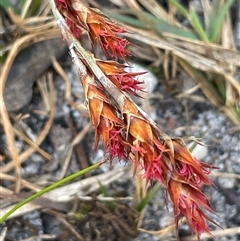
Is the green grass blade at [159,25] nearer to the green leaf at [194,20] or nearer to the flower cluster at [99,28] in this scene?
the green leaf at [194,20]

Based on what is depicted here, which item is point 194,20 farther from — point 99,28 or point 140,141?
point 140,141

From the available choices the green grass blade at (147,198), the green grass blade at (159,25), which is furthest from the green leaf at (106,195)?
the green grass blade at (159,25)

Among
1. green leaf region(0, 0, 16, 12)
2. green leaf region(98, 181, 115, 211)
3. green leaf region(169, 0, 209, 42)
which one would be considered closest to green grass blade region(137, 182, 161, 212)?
green leaf region(98, 181, 115, 211)

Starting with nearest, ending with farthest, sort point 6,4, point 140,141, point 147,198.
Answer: point 140,141 → point 147,198 → point 6,4

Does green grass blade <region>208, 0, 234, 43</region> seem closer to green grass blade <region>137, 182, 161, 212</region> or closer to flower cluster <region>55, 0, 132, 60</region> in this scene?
green grass blade <region>137, 182, 161, 212</region>

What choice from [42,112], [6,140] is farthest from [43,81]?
[6,140]

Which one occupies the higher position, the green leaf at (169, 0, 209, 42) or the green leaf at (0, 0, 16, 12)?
the green leaf at (0, 0, 16, 12)

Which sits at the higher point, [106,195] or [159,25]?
[159,25]

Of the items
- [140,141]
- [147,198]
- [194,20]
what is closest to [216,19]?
[194,20]

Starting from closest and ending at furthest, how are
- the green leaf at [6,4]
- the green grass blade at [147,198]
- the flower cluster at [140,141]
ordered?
the flower cluster at [140,141], the green grass blade at [147,198], the green leaf at [6,4]
